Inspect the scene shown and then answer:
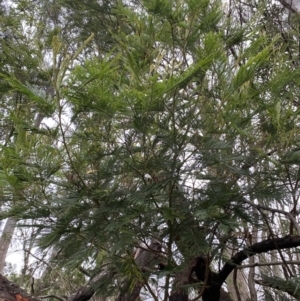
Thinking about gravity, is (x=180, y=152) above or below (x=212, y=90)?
below

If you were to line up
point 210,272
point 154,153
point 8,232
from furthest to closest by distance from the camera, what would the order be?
point 8,232 → point 210,272 → point 154,153

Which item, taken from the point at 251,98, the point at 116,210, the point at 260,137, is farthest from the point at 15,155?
the point at 260,137

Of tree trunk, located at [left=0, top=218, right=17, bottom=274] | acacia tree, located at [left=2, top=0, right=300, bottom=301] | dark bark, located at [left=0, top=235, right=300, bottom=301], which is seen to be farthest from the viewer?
tree trunk, located at [left=0, top=218, right=17, bottom=274]

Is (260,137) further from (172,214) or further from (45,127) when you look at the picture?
(45,127)

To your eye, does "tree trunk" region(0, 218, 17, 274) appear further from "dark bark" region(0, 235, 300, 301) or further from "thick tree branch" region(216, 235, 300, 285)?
"thick tree branch" region(216, 235, 300, 285)

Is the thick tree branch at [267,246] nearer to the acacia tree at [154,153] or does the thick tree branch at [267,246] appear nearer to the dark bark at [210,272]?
the dark bark at [210,272]

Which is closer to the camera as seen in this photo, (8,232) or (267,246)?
(267,246)

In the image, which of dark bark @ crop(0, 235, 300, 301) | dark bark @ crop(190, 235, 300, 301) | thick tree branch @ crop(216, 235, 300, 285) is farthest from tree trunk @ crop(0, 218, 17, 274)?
thick tree branch @ crop(216, 235, 300, 285)

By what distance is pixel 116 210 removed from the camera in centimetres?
139

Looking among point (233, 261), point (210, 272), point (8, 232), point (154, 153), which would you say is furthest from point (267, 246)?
point (8, 232)

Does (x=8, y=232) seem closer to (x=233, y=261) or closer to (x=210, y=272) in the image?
(x=210, y=272)

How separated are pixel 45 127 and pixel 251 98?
761 mm

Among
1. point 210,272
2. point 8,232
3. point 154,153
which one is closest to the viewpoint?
point 154,153

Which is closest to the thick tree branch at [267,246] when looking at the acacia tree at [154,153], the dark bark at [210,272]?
the dark bark at [210,272]
